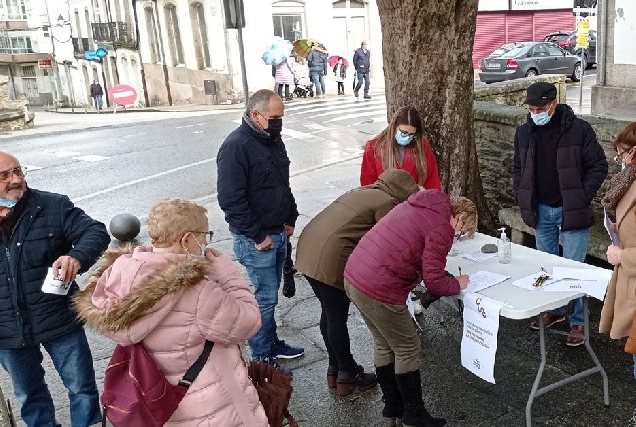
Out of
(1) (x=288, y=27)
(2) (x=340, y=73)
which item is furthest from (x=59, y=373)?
(1) (x=288, y=27)

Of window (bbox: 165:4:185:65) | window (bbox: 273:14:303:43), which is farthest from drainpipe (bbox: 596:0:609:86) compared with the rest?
window (bbox: 165:4:185:65)

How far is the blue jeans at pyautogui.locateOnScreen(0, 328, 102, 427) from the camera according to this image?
11.8 feet

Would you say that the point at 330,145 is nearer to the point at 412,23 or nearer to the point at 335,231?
the point at 412,23

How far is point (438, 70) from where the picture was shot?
5.90 metres

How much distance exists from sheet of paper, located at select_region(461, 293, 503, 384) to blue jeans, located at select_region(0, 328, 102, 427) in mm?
2164

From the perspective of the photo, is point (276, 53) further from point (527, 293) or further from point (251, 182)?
point (527, 293)

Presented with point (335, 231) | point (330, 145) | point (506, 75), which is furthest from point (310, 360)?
point (506, 75)

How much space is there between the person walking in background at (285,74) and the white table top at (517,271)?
19.9 m

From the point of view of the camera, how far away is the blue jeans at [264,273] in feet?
14.5

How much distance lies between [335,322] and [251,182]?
104cm

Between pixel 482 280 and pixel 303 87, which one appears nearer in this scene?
pixel 482 280

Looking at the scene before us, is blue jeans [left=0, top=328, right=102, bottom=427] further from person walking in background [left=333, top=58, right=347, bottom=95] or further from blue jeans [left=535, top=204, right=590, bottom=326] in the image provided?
person walking in background [left=333, top=58, right=347, bottom=95]

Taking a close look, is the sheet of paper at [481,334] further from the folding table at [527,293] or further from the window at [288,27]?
the window at [288,27]

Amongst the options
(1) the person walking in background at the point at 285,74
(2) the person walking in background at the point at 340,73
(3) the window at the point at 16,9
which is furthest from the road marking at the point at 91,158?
(3) the window at the point at 16,9
